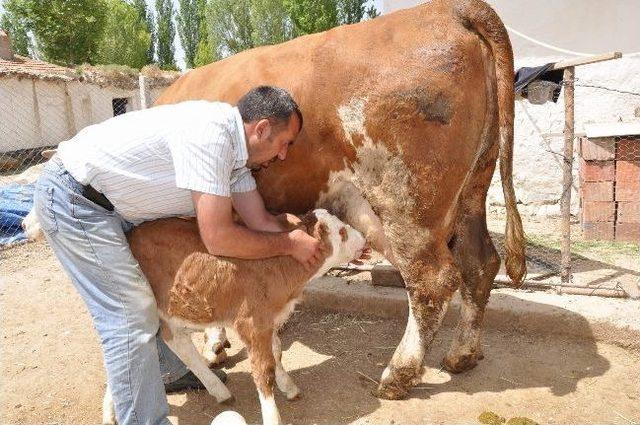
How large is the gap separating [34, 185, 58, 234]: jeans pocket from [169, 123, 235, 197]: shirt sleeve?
2.20 feet

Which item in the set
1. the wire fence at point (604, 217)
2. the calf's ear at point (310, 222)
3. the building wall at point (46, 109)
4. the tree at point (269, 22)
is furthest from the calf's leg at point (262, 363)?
the tree at point (269, 22)

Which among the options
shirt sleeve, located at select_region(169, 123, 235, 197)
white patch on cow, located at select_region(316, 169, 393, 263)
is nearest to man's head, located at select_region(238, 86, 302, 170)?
shirt sleeve, located at select_region(169, 123, 235, 197)

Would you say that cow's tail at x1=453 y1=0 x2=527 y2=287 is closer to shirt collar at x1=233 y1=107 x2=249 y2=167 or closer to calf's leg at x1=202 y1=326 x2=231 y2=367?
shirt collar at x1=233 y1=107 x2=249 y2=167

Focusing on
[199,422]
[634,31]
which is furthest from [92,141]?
[634,31]

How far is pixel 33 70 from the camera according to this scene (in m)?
19.4

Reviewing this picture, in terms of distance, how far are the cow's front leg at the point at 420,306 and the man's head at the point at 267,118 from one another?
109 centimetres

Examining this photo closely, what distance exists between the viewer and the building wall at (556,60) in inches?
318

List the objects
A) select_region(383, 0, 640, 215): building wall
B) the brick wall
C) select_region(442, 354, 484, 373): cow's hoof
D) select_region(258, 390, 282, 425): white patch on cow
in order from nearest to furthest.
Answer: select_region(258, 390, 282, 425): white patch on cow → select_region(442, 354, 484, 373): cow's hoof → the brick wall → select_region(383, 0, 640, 215): building wall

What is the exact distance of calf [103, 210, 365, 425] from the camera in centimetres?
296

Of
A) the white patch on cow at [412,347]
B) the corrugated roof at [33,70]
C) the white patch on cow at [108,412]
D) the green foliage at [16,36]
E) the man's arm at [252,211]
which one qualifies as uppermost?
the green foliage at [16,36]

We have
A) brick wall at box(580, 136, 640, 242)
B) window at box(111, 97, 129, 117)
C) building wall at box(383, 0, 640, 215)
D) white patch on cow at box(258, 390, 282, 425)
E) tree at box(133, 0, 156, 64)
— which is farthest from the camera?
tree at box(133, 0, 156, 64)

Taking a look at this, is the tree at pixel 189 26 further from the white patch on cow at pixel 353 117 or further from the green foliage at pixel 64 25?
the white patch on cow at pixel 353 117

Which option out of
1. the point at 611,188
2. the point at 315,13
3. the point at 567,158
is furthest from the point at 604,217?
the point at 315,13

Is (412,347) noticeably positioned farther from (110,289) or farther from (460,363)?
(110,289)
